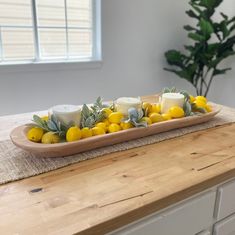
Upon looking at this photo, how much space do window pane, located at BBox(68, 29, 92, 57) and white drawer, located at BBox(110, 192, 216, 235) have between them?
Result: 6.93 ft

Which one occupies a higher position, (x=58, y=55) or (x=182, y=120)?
(x=58, y=55)

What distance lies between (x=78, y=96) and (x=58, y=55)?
45 cm

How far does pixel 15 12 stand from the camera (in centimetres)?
224

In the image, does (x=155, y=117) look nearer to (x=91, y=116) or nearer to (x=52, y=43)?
(x=91, y=116)

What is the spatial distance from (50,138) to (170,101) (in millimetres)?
535

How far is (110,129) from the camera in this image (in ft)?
3.18

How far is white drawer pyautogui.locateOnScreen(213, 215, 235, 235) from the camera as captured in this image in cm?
87

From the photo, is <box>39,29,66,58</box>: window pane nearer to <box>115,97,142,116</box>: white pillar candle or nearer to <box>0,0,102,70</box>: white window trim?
<box>0,0,102,70</box>: white window trim

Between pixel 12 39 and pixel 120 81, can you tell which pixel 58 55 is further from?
pixel 120 81

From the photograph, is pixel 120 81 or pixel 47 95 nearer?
pixel 47 95

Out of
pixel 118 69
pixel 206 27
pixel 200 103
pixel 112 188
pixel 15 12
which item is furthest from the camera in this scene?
pixel 118 69

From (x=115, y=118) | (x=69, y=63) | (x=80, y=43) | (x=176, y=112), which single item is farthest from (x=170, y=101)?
(x=80, y=43)

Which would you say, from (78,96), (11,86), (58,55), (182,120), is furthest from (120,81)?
(182,120)

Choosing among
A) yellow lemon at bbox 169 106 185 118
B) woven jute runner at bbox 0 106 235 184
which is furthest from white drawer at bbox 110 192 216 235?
yellow lemon at bbox 169 106 185 118
